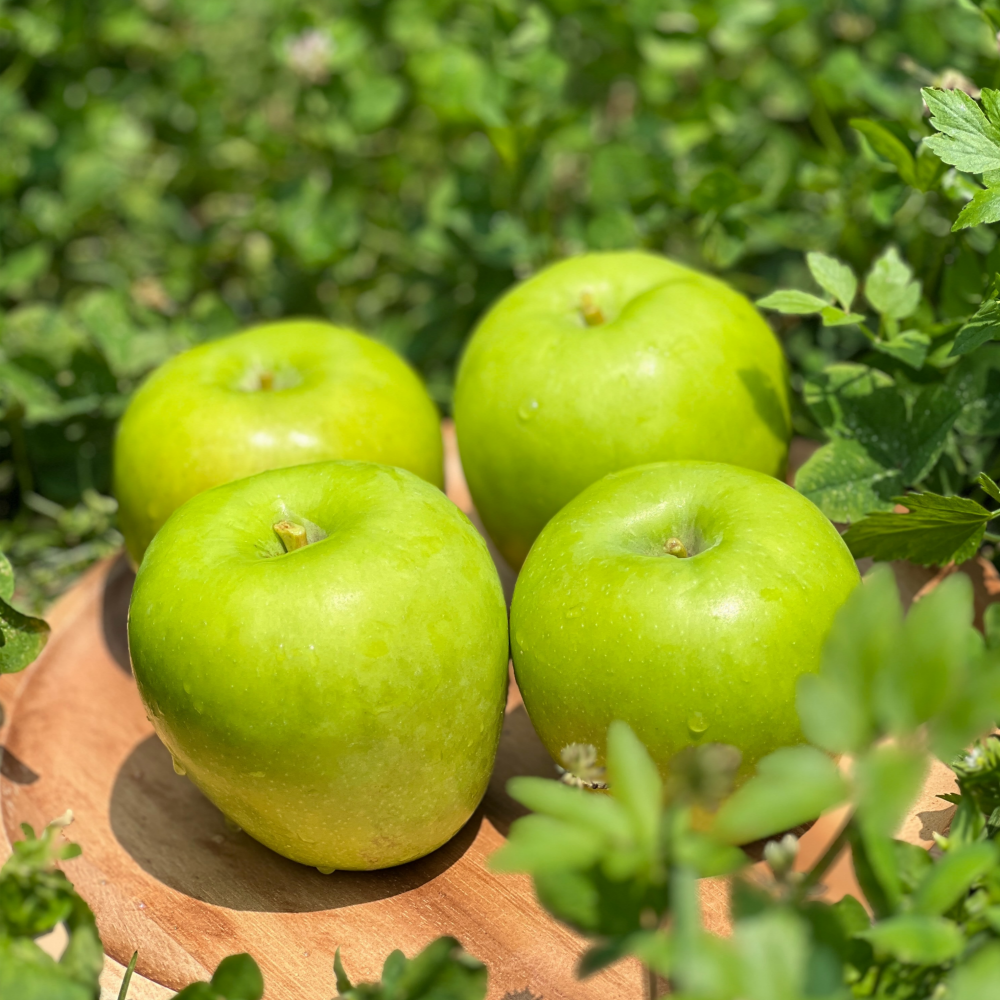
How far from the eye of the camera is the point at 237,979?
580 mm

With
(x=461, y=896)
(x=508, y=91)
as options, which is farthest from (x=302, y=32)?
(x=461, y=896)

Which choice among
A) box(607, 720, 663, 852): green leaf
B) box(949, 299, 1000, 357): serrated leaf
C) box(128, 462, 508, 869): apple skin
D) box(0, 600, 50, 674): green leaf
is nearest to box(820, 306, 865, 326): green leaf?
box(949, 299, 1000, 357): serrated leaf

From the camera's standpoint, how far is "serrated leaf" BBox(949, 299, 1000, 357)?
2.56 feet

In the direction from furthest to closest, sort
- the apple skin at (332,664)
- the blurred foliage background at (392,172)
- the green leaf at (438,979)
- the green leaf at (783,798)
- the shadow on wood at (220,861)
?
the blurred foliage background at (392,172), the shadow on wood at (220,861), the apple skin at (332,664), the green leaf at (438,979), the green leaf at (783,798)

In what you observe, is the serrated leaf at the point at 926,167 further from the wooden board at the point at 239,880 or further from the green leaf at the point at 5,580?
the green leaf at the point at 5,580

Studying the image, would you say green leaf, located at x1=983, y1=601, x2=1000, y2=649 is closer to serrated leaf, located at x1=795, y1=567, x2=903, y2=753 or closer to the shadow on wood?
serrated leaf, located at x1=795, y1=567, x2=903, y2=753

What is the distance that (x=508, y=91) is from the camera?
1.41 metres

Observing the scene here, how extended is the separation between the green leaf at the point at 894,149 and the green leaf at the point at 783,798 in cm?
72

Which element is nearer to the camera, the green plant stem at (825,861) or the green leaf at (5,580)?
the green plant stem at (825,861)

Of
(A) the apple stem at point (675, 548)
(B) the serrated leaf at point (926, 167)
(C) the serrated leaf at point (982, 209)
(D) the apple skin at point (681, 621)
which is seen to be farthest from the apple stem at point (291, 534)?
(B) the serrated leaf at point (926, 167)

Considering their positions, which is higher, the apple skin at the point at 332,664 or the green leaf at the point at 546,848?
the green leaf at the point at 546,848

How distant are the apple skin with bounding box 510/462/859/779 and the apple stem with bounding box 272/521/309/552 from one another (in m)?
0.17

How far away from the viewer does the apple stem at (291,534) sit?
0.82 meters

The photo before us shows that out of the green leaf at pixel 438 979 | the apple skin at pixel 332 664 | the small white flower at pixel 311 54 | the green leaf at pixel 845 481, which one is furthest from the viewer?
the small white flower at pixel 311 54
